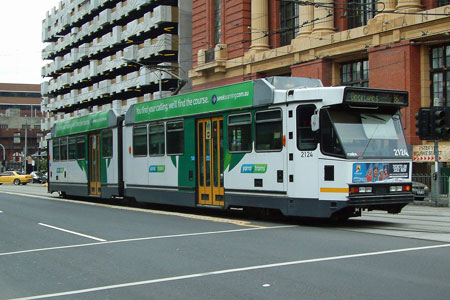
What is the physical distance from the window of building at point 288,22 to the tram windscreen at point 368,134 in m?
24.2

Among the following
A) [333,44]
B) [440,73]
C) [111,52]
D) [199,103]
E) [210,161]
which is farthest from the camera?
[111,52]

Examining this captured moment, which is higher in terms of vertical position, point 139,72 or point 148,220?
point 139,72

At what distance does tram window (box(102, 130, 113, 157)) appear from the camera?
20.9 meters

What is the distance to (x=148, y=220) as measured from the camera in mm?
15070

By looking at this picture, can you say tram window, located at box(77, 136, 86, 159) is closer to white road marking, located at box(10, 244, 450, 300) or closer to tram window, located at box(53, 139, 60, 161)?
tram window, located at box(53, 139, 60, 161)

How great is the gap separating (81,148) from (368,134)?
14.4 m

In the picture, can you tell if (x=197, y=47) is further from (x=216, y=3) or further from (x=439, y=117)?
(x=439, y=117)

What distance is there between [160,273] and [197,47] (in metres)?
37.0

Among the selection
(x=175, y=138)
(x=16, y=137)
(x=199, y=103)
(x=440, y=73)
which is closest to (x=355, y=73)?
(x=440, y=73)

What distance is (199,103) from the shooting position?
15.6 meters

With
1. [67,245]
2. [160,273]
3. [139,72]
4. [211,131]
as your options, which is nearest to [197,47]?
[139,72]

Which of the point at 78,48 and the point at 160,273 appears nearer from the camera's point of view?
the point at 160,273

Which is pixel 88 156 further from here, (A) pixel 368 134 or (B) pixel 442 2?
(B) pixel 442 2

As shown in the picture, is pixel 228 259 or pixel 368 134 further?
pixel 368 134
